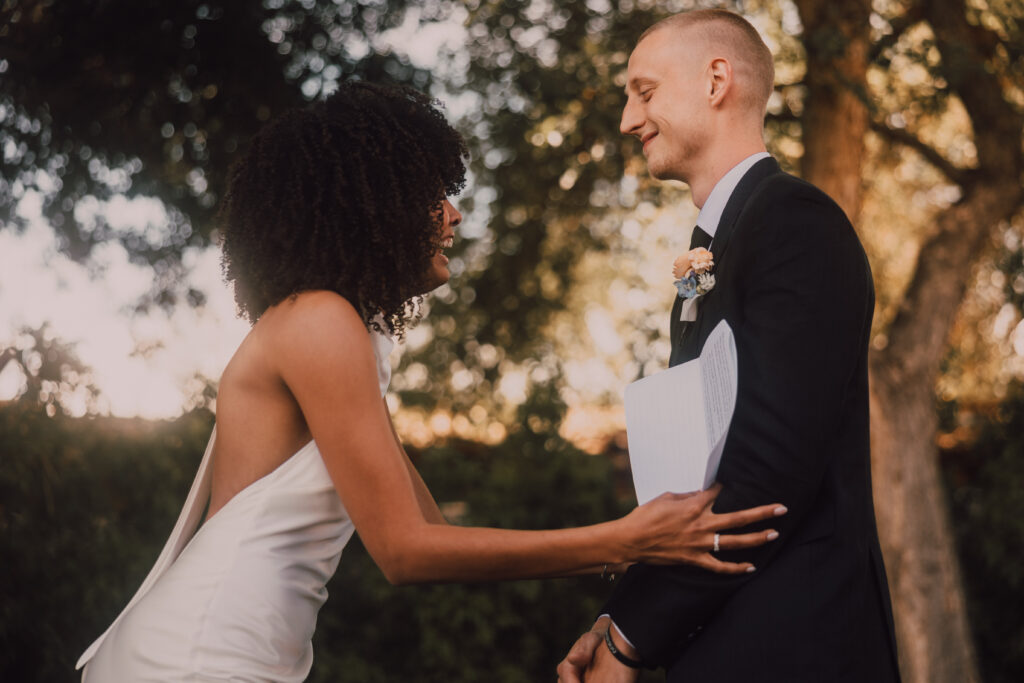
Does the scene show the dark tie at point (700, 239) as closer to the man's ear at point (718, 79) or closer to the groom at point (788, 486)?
the groom at point (788, 486)

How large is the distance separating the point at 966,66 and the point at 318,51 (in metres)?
4.64

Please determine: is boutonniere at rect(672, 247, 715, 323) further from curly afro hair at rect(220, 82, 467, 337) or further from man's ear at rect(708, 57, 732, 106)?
curly afro hair at rect(220, 82, 467, 337)

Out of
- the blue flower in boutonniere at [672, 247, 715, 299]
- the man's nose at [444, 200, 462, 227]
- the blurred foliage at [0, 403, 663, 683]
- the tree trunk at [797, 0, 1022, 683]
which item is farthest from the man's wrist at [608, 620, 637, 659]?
the tree trunk at [797, 0, 1022, 683]

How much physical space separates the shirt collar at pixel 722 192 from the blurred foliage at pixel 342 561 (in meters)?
3.98

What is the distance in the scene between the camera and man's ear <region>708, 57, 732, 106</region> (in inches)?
89.2

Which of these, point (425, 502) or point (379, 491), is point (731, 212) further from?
point (425, 502)

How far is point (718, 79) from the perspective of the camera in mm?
2283

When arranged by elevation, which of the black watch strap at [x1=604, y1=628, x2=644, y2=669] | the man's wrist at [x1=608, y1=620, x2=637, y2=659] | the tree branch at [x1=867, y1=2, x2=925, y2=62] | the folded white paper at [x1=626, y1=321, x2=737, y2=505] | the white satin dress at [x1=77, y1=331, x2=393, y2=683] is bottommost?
the black watch strap at [x1=604, y1=628, x2=644, y2=669]

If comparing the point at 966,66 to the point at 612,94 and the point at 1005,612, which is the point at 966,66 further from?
the point at 1005,612

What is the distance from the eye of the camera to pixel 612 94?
265 inches

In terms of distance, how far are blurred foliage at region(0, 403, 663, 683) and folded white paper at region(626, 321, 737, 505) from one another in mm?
3948

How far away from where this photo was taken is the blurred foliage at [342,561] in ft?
15.5

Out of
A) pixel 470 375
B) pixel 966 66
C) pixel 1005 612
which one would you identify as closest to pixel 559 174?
pixel 470 375

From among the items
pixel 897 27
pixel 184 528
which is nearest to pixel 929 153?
pixel 897 27
